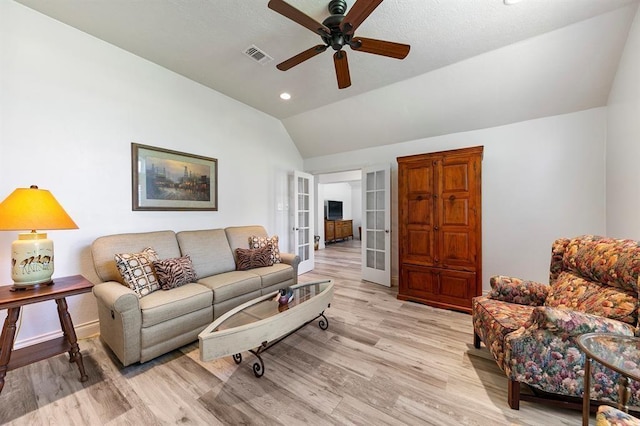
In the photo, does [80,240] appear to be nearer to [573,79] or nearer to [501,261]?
[501,261]

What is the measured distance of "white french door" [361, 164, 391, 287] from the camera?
4.03 m

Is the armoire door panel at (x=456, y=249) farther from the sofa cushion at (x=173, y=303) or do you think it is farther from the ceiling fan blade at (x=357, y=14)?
the sofa cushion at (x=173, y=303)

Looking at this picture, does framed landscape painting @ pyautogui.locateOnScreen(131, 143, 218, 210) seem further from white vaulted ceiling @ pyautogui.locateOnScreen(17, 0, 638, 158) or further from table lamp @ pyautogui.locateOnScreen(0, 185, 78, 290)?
white vaulted ceiling @ pyautogui.locateOnScreen(17, 0, 638, 158)

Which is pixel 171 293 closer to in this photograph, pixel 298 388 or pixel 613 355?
pixel 298 388

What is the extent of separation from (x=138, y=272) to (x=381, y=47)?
2.88 m

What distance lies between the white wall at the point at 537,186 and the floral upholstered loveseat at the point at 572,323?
4.67ft

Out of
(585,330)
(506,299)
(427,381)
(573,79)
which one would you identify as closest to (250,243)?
(427,381)

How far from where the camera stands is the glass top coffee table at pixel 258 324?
62.0 inches

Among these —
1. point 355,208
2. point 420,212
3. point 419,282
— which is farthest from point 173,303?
point 355,208

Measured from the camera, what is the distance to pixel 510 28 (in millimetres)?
2207

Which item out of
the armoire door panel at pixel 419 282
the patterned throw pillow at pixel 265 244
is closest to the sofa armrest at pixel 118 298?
the patterned throw pillow at pixel 265 244

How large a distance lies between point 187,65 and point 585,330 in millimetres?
4171

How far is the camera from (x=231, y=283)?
8.49 ft

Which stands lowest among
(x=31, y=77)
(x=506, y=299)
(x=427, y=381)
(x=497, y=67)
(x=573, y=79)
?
(x=427, y=381)
